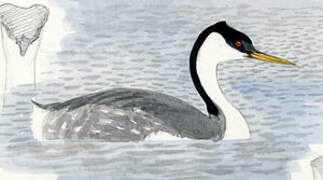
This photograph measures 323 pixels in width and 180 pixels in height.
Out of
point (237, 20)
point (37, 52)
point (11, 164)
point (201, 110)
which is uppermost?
point (237, 20)

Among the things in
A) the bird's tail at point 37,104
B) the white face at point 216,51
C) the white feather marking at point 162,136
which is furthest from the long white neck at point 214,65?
the bird's tail at point 37,104

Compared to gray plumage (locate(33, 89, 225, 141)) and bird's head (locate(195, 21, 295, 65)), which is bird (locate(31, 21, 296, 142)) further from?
bird's head (locate(195, 21, 295, 65))

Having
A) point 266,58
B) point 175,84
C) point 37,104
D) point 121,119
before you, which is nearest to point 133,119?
point 121,119

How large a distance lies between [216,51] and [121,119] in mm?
364

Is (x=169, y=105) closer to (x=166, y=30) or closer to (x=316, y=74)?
(x=166, y=30)

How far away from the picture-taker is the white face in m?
1.82

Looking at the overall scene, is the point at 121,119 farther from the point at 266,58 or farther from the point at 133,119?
the point at 266,58

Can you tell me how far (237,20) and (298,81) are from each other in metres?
0.26

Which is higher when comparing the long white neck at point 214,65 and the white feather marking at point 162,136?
the long white neck at point 214,65

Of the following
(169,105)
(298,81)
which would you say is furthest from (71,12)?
(298,81)

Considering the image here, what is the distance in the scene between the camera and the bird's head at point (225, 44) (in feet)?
5.96

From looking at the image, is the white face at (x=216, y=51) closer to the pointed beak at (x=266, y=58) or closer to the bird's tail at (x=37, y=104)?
the pointed beak at (x=266, y=58)

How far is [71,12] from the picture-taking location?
1.84 meters

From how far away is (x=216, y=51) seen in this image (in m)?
1.83
